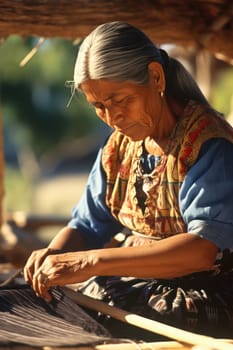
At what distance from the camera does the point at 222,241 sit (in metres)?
2.62

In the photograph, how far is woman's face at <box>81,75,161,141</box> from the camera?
2.63 meters

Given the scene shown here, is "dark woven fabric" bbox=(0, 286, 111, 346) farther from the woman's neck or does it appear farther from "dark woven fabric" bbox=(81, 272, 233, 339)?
the woman's neck

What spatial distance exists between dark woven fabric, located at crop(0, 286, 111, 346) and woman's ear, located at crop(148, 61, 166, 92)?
68cm

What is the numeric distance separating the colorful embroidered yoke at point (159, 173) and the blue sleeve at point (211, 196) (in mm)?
40

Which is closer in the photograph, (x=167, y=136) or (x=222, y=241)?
(x=222, y=241)

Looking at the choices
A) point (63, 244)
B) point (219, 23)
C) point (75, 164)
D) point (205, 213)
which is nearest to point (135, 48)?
point (205, 213)

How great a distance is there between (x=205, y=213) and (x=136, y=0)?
3.79 ft

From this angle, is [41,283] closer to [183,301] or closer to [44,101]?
[183,301]

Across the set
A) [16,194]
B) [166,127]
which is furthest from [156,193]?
[16,194]

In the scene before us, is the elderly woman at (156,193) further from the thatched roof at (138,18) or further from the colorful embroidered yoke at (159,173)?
the thatched roof at (138,18)

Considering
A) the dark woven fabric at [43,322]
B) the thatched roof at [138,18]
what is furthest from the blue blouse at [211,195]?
the thatched roof at [138,18]

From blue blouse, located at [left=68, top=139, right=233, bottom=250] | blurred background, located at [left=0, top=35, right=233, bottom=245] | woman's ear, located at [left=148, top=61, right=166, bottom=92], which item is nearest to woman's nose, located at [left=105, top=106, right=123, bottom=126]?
woman's ear, located at [left=148, top=61, right=166, bottom=92]

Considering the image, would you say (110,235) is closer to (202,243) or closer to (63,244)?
(63,244)

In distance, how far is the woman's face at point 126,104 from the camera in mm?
2631
